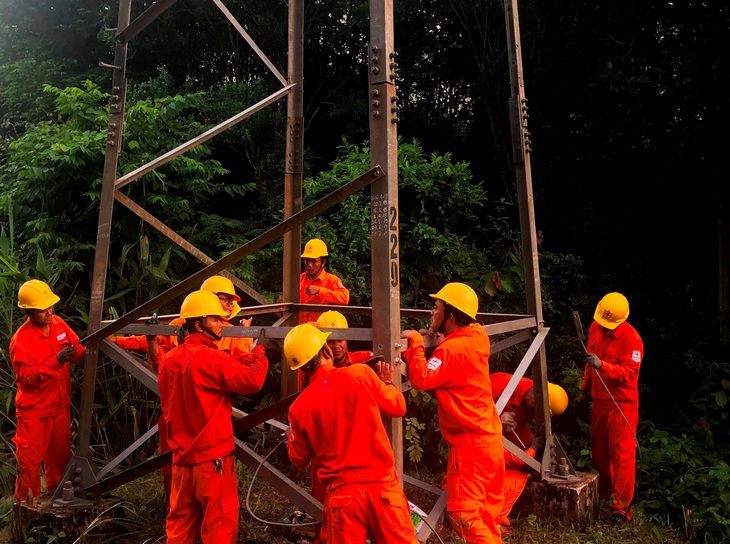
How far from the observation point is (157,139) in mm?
9242

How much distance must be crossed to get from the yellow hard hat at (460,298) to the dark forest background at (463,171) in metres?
3.20

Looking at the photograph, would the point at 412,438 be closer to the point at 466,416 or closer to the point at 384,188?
the point at 466,416

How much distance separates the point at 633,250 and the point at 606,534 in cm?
561

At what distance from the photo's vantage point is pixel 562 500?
6.15 m

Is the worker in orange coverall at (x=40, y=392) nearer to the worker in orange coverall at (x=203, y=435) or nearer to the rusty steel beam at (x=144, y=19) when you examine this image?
the worker in orange coverall at (x=203, y=435)

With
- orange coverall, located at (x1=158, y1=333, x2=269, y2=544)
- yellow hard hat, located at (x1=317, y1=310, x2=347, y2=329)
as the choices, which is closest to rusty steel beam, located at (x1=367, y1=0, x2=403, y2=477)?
orange coverall, located at (x1=158, y1=333, x2=269, y2=544)

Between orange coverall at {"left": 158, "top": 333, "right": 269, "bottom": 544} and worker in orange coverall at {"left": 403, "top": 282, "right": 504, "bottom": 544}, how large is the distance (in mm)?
1244

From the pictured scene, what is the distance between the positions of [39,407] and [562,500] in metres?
4.76

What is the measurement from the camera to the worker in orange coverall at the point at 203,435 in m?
4.58

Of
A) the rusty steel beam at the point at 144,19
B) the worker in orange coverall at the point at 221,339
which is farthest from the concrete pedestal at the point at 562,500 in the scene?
the rusty steel beam at the point at 144,19

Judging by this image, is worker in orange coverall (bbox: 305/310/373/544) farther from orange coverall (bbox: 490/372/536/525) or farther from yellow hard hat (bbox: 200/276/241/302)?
orange coverall (bbox: 490/372/536/525)

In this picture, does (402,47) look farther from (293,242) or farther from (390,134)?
(390,134)

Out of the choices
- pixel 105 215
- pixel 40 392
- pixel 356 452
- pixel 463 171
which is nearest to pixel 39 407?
pixel 40 392

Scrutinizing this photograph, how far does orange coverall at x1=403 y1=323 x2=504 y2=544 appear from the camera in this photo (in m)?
4.85
